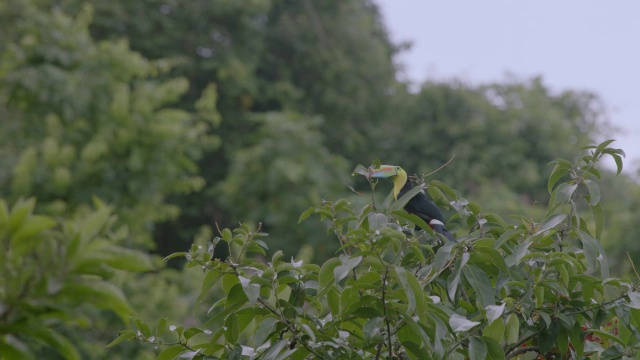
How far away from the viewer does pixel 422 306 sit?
1.85 metres

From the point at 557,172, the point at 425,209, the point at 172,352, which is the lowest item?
the point at 172,352

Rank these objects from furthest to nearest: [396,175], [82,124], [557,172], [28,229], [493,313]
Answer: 1. [82,124]
2. [396,175]
3. [557,172]
4. [493,313]
5. [28,229]

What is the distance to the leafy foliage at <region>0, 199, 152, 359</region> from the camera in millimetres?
1229

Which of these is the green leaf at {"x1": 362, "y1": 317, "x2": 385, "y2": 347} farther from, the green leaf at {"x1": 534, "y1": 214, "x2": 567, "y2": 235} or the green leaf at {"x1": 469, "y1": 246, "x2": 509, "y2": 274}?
the green leaf at {"x1": 534, "y1": 214, "x2": 567, "y2": 235}

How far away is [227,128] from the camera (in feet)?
44.2

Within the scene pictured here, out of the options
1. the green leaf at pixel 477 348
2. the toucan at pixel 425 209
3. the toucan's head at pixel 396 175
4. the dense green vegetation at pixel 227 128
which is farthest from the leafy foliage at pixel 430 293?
the dense green vegetation at pixel 227 128

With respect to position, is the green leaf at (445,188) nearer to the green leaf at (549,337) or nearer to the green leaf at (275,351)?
the green leaf at (549,337)

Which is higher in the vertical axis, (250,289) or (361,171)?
(361,171)

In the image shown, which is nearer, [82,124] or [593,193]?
[593,193]

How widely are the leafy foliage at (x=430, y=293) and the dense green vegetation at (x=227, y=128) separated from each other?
2.32 meters

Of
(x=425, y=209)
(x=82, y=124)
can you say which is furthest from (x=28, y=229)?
(x=82, y=124)

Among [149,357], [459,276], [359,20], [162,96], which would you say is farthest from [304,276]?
[359,20]

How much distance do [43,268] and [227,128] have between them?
40.4ft

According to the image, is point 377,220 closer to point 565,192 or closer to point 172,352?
point 565,192
